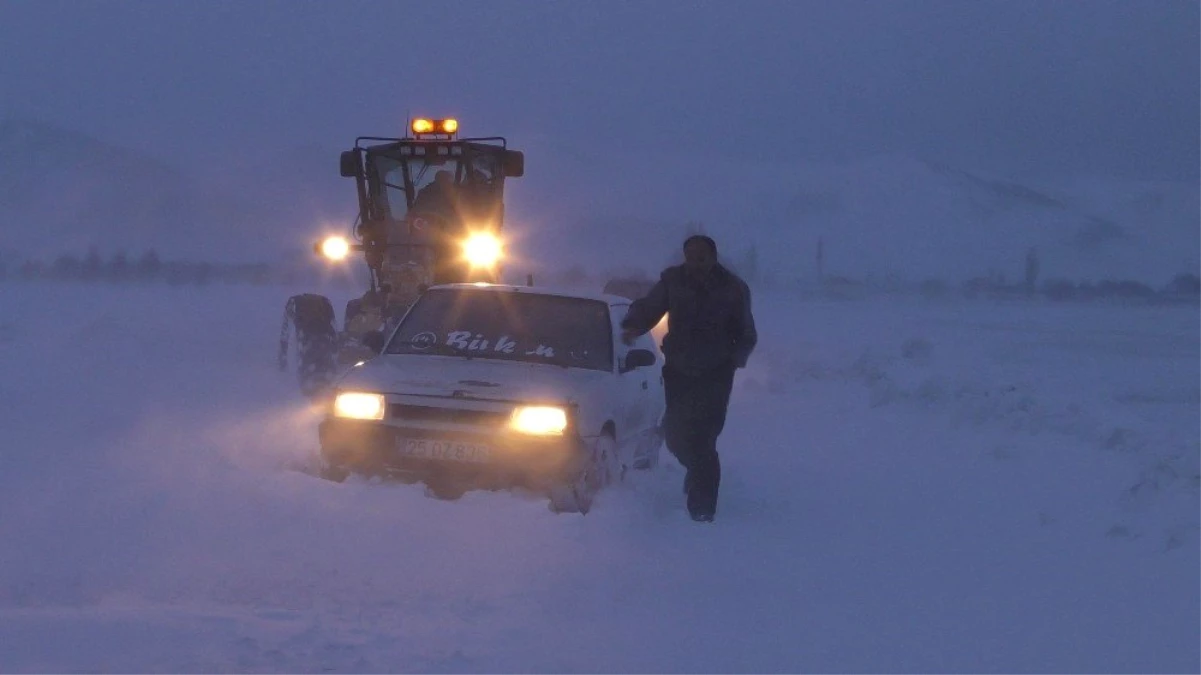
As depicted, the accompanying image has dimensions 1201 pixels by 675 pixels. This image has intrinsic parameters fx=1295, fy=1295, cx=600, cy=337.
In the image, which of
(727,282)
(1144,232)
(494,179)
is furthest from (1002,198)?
(727,282)

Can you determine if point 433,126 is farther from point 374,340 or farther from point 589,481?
point 589,481

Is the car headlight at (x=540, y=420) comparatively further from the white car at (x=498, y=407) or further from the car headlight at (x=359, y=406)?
the car headlight at (x=359, y=406)

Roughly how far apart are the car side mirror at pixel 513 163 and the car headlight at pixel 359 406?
23.4 ft

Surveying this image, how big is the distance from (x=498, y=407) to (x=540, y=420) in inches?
10.2

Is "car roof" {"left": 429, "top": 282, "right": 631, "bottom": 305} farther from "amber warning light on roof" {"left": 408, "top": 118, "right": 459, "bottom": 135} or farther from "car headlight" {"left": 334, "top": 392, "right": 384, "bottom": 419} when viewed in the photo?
"amber warning light on roof" {"left": 408, "top": 118, "right": 459, "bottom": 135}

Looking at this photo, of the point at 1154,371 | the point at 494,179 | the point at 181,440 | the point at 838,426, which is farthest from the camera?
the point at 1154,371

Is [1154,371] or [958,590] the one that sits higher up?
[1154,371]

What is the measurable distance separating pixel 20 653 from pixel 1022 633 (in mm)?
3895

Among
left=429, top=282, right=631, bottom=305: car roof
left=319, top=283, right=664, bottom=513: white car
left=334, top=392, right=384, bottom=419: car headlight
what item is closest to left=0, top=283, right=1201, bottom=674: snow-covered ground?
left=319, top=283, right=664, bottom=513: white car

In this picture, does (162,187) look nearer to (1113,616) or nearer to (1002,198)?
(1002,198)

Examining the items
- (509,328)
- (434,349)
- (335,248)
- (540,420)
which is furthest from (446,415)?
(335,248)

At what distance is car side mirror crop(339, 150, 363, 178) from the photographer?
47.5 feet

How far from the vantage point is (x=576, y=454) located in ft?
24.5

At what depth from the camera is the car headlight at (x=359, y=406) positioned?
7754 mm
